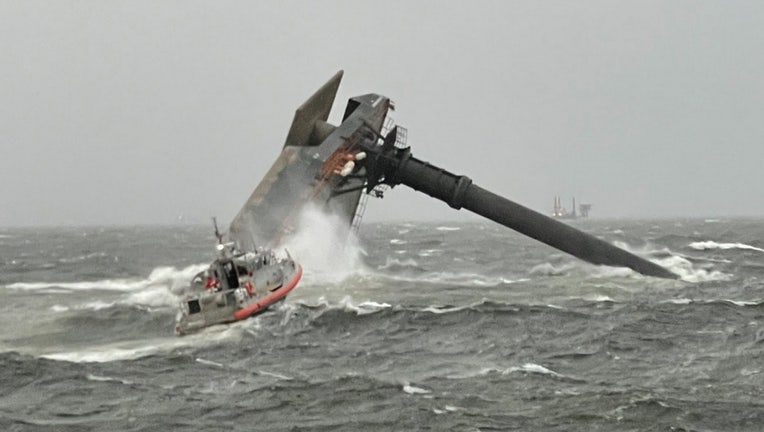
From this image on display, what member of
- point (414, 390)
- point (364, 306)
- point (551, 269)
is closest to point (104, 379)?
point (414, 390)

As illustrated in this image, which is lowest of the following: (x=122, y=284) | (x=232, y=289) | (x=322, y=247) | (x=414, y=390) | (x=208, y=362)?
(x=414, y=390)

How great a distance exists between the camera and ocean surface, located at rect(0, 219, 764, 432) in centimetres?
1877

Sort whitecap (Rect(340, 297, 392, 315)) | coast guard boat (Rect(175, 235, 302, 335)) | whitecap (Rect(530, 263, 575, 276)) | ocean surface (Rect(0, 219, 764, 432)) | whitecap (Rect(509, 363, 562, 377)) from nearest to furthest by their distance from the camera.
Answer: ocean surface (Rect(0, 219, 764, 432)) < whitecap (Rect(509, 363, 562, 377)) < coast guard boat (Rect(175, 235, 302, 335)) < whitecap (Rect(340, 297, 392, 315)) < whitecap (Rect(530, 263, 575, 276))

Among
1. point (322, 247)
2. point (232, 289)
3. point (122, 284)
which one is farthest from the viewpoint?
point (122, 284)

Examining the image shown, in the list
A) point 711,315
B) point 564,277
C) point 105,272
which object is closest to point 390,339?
point 711,315

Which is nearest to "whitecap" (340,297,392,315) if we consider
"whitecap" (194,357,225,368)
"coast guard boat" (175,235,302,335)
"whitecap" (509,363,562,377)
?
"coast guard boat" (175,235,302,335)

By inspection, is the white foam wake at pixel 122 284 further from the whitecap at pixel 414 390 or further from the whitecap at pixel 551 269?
the whitecap at pixel 414 390

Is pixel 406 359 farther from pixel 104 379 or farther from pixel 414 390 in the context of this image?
pixel 104 379

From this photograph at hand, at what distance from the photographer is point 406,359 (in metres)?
25.4

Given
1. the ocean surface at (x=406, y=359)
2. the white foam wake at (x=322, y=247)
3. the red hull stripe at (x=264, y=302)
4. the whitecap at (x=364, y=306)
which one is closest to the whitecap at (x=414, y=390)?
the ocean surface at (x=406, y=359)

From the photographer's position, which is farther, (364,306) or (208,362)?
(364,306)

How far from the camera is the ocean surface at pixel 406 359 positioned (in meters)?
18.8

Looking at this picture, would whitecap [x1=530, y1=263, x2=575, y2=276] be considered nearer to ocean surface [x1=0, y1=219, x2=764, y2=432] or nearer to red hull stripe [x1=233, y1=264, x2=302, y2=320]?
ocean surface [x1=0, y1=219, x2=764, y2=432]

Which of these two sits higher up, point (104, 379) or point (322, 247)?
point (322, 247)
